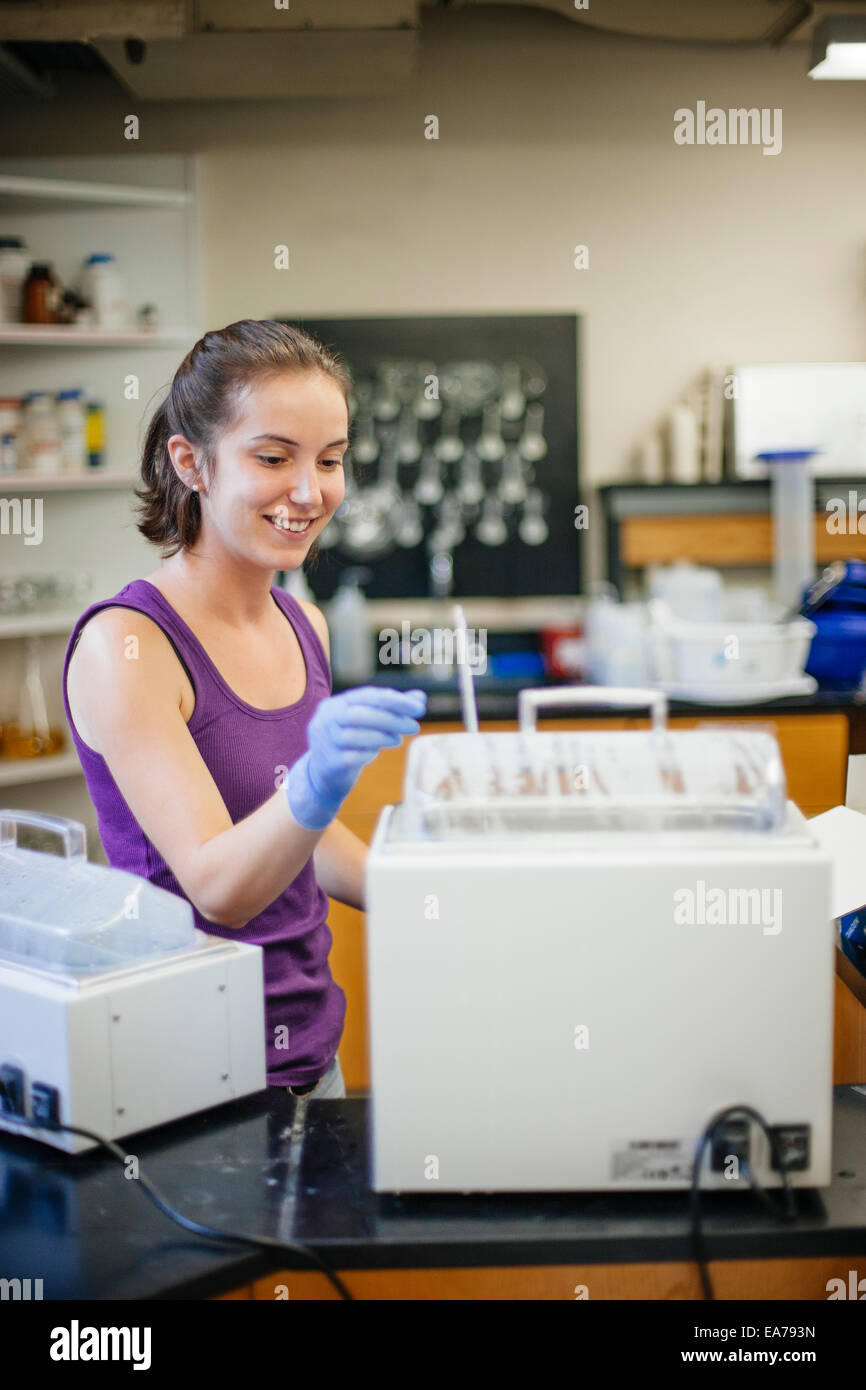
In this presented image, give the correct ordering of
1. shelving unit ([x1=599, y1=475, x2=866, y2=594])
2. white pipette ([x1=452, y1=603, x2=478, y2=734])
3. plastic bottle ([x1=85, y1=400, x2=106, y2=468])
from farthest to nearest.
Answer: shelving unit ([x1=599, y1=475, x2=866, y2=594])
plastic bottle ([x1=85, y1=400, x2=106, y2=468])
white pipette ([x1=452, y1=603, x2=478, y2=734])

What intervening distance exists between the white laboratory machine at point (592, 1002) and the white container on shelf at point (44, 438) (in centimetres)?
296

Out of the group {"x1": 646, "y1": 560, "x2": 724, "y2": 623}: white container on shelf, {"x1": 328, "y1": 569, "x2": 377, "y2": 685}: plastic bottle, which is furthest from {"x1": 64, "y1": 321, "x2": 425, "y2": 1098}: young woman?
{"x1": 328, "y1": 569, "x2": 377, "y2": 685}: plastic bottle

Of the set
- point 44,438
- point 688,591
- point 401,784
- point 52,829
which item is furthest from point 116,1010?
point 44,438

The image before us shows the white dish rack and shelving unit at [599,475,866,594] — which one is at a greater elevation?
shelving unit at [599,475,866,594]

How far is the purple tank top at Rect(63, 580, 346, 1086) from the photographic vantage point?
4.12ft

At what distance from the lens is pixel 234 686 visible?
4.32 feet

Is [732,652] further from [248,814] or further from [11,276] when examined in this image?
[11,276]

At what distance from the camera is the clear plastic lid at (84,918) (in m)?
1.06

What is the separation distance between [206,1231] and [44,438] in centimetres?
305

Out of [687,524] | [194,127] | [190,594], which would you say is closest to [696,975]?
[190,594]

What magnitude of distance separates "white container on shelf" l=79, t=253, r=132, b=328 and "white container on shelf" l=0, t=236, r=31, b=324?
0.65 ft

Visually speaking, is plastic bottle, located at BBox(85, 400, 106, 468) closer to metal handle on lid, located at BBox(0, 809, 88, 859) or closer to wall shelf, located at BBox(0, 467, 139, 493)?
wall shelf, located at BBox(0, 467, 139, 493)

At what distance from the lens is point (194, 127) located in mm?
3771


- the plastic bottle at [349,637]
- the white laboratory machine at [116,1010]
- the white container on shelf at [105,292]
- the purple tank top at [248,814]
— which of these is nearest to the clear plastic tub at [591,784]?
the white laboratory machine at [116,1010]
